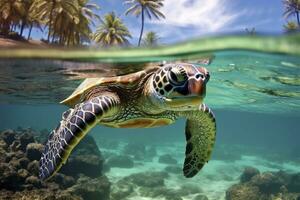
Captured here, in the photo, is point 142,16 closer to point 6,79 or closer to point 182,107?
point 6,79

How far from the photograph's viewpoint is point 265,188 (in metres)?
17.5

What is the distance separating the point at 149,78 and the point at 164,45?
307cm

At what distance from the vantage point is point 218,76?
58.8 ft

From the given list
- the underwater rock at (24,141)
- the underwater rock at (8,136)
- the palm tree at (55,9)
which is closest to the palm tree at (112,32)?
the palm tree at (55,9)

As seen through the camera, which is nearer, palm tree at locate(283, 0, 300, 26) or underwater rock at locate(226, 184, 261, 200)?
underwater rock at locate(226, 184, 261, 200)

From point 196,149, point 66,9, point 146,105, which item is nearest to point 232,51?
point 196,149

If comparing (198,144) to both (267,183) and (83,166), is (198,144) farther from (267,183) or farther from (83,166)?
(267,183)

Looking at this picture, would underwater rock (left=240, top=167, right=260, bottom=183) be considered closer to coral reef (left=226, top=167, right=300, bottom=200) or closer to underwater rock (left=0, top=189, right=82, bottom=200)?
coral reef (left=226, top=167, right=300, bottom=200)

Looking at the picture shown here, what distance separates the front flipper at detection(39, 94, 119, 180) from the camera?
6125mm

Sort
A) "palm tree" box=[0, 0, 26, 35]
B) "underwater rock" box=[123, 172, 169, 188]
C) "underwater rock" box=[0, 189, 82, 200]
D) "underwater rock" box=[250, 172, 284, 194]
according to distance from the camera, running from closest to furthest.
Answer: "underwater rock" box=[0, 189, 82, 200] < "underwater rock" box=[250, 172, 284, 194] < "underwater rock" box=[123, 172, 169, 188] < "palm tree" box=[0, 0, 26, 35]

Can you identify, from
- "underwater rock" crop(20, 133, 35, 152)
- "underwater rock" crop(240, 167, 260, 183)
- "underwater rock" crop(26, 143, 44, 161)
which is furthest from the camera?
"underwater rock" crop(240, 167, 260, 183)

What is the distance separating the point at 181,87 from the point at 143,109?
1696mm

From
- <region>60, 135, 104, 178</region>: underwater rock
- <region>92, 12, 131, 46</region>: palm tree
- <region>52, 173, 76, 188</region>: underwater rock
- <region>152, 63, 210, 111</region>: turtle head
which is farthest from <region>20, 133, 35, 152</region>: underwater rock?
<region>92, 12, 131, 46</region>: palm tree

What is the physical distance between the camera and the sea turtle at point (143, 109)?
6.18m
